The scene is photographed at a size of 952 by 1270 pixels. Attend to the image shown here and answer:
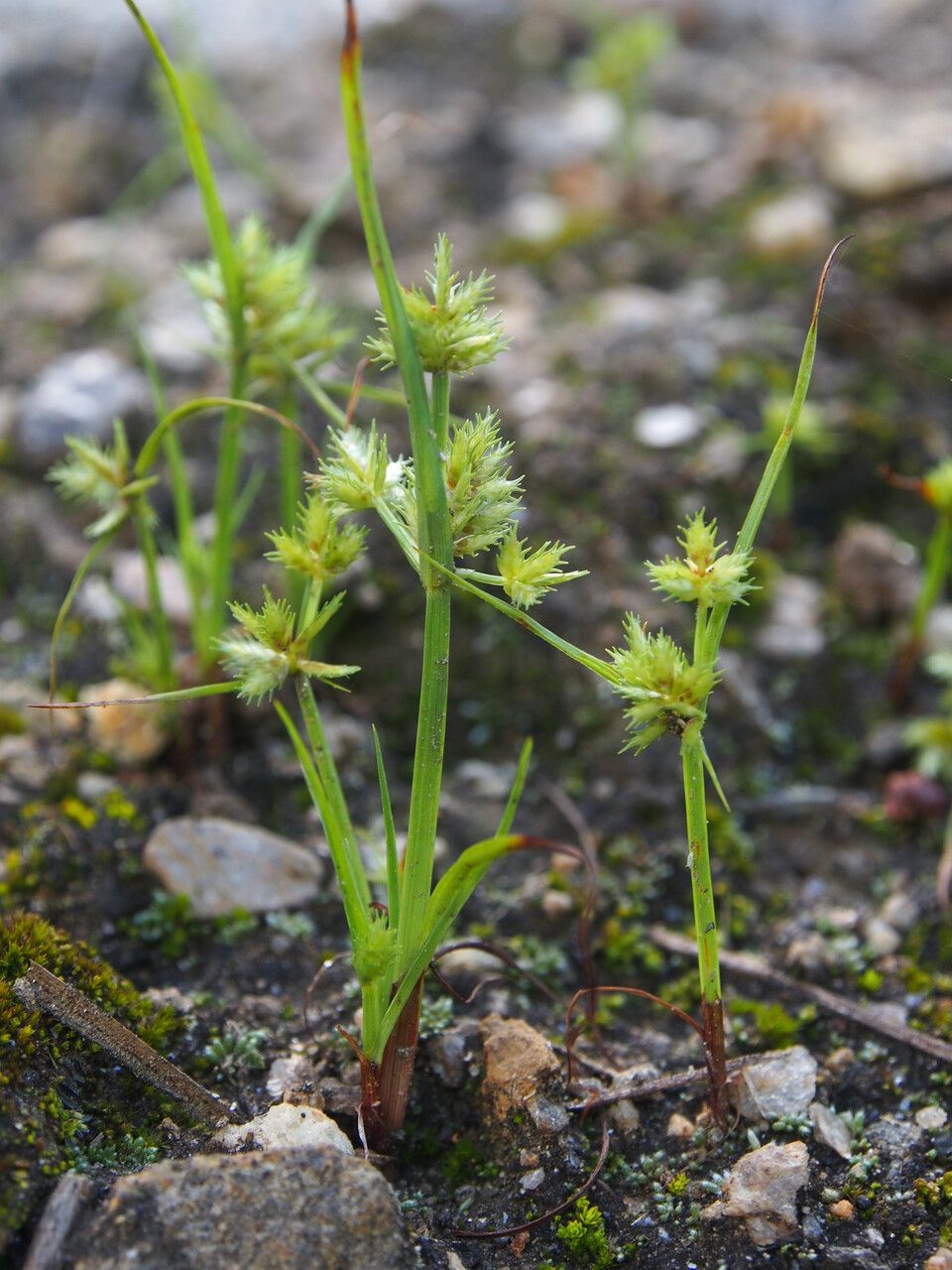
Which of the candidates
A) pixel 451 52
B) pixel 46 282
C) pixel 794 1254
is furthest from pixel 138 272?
pixel 794 1254

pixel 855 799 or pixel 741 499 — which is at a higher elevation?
pixel 741 499

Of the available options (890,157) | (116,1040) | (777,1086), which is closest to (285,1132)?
(116,1040)

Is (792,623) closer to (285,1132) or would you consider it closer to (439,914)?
(439,914)

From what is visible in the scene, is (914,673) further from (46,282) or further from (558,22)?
(558,22)

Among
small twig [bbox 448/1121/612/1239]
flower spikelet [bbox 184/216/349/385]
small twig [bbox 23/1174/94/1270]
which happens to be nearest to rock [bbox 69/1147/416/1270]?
small twig [bbox 23/1174/94/1270]

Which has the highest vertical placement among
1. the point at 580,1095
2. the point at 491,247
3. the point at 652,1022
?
the point at 491,247

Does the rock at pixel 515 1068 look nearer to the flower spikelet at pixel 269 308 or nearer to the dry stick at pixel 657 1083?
the dry stick at pixel 657 1083
